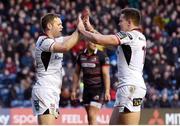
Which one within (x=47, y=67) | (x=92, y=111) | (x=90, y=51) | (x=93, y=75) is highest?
(x=90, y=51)

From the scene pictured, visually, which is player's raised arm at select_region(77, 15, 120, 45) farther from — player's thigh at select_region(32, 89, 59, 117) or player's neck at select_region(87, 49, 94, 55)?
player's neck at select_region(87, 49, 94, 55)

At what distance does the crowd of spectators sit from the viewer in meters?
21.5

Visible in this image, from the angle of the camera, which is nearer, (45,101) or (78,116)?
(45,101)

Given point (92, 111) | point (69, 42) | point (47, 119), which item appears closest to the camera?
point (69, 42)

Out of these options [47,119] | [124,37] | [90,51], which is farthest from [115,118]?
[90,51]

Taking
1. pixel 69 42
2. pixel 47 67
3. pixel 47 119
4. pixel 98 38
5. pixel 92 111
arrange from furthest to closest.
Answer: pixel 92 111, pixel 47 67, pixel 47 119, pixel 69 42, pixel 98 38

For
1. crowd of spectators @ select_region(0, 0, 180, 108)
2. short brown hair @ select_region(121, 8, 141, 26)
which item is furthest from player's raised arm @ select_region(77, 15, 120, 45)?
crowd of spectators @ select_region(0, 0, 180, 108)

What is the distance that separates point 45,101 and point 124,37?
60.5 inches

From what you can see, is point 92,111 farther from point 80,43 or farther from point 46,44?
point 80,43

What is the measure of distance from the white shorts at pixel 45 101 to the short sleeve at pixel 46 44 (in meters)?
0.60

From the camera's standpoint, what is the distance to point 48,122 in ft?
34.6

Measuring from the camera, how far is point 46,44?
34.3 feet

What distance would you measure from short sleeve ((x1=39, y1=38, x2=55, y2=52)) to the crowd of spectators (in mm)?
9401

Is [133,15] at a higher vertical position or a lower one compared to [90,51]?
higher
